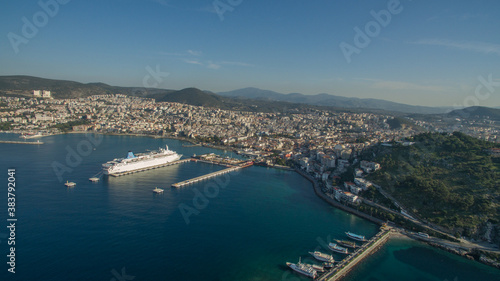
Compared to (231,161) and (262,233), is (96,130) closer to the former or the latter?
(231,161)

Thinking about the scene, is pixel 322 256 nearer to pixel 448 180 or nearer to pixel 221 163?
pixel 448 180

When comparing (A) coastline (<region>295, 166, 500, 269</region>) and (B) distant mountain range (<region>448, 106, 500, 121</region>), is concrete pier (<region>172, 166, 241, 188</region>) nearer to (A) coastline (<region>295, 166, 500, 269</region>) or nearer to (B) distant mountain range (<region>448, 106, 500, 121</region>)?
(A) coastline (<region>295, 166, 500, 269</region>)

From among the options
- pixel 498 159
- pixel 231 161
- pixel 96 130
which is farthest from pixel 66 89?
pixel 498 159

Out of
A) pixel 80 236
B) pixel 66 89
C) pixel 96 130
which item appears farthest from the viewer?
pixel 66 89

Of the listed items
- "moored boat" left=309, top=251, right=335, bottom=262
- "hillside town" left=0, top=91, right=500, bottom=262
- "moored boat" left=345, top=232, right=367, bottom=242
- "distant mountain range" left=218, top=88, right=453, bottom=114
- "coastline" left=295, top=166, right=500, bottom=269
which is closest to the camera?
"moored boat" left=309, top=251, right=335, bottom=262

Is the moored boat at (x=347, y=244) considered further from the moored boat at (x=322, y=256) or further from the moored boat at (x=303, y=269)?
the moored boat at (x=303, y=269)

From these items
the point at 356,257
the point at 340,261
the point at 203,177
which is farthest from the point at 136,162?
the point at 356,257

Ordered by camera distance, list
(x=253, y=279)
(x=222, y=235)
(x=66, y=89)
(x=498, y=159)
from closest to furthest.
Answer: (x=253, y=279)
(x=222, y=235)
(x=498, y=159)
(x=66, y=89)

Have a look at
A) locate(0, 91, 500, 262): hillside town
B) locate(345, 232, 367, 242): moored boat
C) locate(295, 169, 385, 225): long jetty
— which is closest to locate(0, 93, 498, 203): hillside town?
locate(0, 91, 500, 262): hillside town
